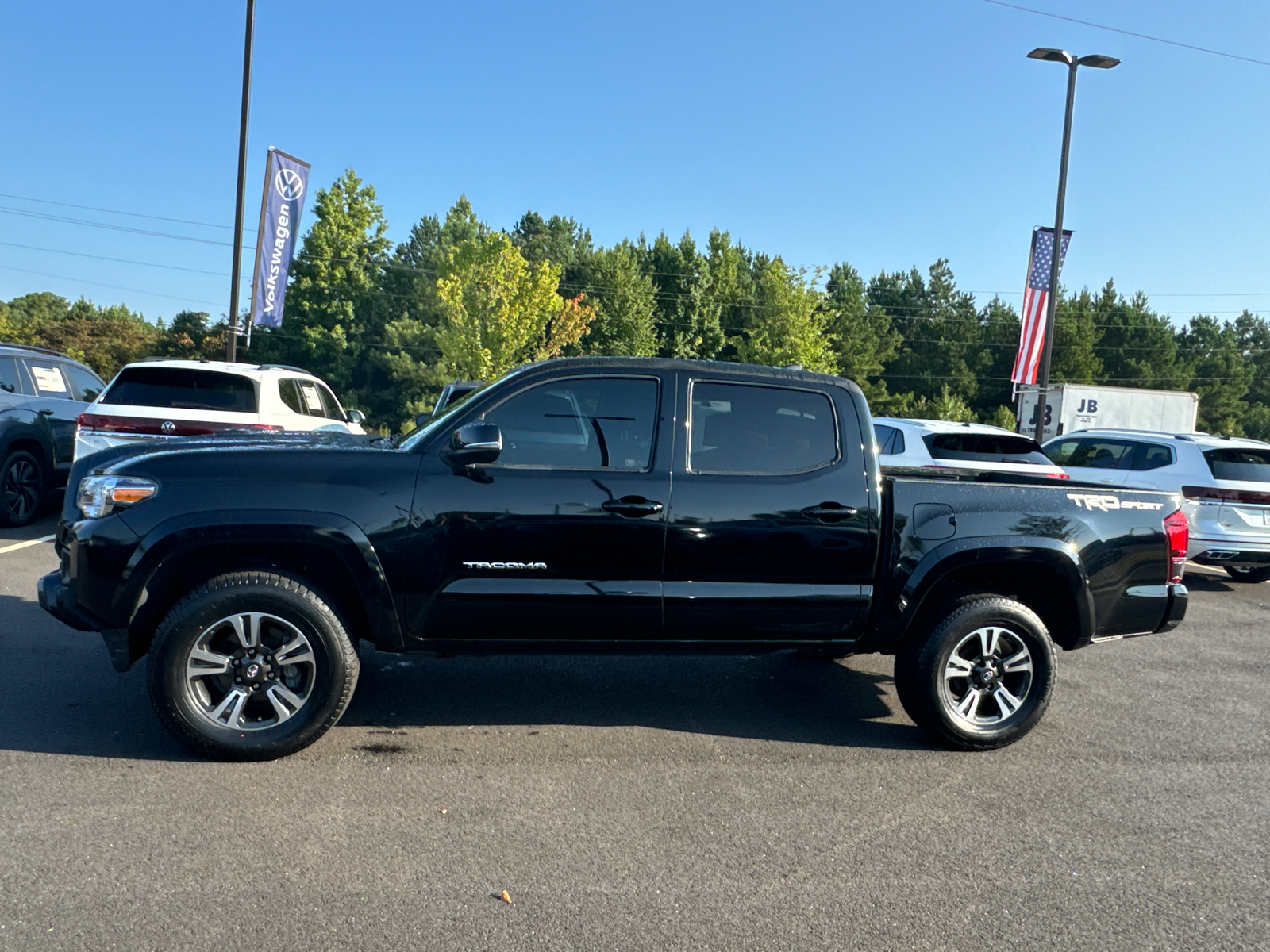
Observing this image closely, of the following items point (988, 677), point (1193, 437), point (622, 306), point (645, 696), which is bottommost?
point (645, 696)

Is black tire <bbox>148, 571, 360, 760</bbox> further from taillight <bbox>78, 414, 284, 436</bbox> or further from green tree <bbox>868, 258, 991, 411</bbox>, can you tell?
green tree <bbox>868, 258, 991, 411</bbox>

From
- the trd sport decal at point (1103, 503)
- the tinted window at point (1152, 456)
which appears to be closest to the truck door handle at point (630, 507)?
the trd sport decal at point (1103, 503)

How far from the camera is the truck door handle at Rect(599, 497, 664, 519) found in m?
4.40

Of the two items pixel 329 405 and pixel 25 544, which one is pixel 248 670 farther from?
pixel 329 405

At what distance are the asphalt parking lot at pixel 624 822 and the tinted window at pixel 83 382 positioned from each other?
22.0 feet

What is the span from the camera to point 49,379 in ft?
35.7

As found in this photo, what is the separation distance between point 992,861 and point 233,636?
3.37 m

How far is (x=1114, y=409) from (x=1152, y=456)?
25979 mm

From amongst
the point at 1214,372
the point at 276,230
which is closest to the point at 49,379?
the point at 276,230

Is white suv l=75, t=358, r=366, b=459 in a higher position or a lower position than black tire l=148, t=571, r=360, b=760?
higher

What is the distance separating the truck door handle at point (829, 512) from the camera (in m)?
4.56

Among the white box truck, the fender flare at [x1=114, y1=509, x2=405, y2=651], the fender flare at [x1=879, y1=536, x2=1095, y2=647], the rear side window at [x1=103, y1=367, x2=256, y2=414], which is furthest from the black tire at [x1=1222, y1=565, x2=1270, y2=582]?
the white box truck

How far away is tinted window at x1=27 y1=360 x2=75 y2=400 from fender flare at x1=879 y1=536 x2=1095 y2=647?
1014cm

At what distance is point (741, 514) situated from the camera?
14.8ft
